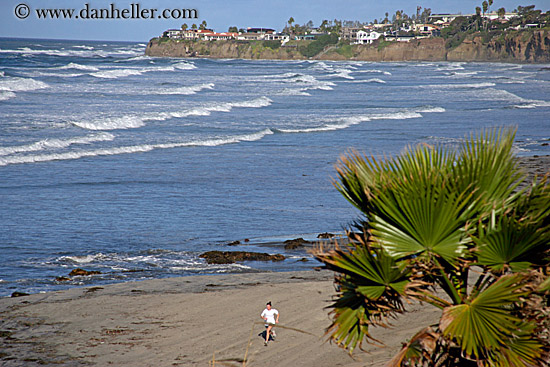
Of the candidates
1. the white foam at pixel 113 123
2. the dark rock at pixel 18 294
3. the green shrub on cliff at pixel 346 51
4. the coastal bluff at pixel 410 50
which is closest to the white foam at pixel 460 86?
the white foam at pixel 113 123

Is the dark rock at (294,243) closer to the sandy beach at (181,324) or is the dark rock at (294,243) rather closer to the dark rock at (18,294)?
the sandy beach at (181,324)

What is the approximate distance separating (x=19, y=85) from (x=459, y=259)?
58.1 m

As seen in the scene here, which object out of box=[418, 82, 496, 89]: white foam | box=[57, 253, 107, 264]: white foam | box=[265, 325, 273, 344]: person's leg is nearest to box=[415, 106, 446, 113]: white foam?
box=[418, 82, 496, 89]: white foam

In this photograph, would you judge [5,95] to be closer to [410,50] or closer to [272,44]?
[410,50]

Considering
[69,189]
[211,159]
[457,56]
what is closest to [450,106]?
[211,159]

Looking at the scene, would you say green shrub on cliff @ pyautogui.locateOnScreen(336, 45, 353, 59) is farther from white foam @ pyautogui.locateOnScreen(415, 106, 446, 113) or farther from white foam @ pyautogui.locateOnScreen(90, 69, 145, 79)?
white foam @ pyautogui.locateOnScreen(415, 106, 446, 113)

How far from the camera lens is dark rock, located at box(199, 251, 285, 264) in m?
13.8

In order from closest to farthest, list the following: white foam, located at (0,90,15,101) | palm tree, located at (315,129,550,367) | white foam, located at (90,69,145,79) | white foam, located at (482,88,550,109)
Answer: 1. palm tree, located at (315,129,550,367)
2. white foam, located at (0,90,15,101)
3. white foam, located at (482,88,550,109)
4. white foam, located at (90,69,145,79)

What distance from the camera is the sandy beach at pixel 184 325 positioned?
8344mm

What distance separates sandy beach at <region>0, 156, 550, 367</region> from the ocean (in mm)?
1179

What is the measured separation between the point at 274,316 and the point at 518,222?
509 centimetres

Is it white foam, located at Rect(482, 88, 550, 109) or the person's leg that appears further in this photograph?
white foam, located at Rect(482, 88, 550, 109)

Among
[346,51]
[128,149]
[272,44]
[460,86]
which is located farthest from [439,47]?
[128,149]

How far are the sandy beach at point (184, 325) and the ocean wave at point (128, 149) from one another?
52.6 feet
